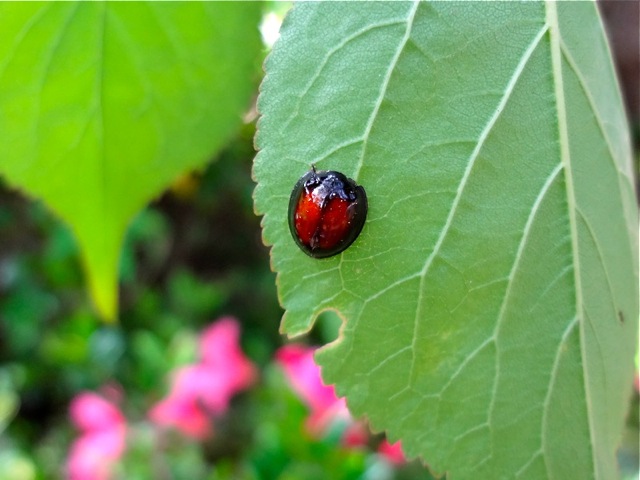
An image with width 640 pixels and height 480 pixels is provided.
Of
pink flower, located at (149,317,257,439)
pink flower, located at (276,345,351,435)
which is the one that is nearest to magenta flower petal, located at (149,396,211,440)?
pink flower, located at (149,317,257,439)

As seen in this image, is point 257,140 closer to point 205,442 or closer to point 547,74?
point 547,74

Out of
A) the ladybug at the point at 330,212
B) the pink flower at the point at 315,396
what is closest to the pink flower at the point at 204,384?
the pink flower at the point at 315,396

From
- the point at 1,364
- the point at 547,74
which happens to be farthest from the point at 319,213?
the point at 1,364

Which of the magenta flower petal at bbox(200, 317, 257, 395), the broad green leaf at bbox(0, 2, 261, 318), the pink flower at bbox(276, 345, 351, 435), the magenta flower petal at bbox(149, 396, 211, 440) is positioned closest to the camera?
the broad green leaf at bbox(0, 2, 261, 318)

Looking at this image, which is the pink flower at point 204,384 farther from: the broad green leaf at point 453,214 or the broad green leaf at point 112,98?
the broad green leaf at point 453,214

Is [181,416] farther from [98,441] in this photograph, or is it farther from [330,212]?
[330,212]

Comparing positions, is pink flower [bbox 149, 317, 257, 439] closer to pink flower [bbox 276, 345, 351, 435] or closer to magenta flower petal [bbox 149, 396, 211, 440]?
magenta flower petal [bbox 149, 396, 211, 440]

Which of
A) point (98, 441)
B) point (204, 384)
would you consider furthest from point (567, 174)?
point (98, 441)
